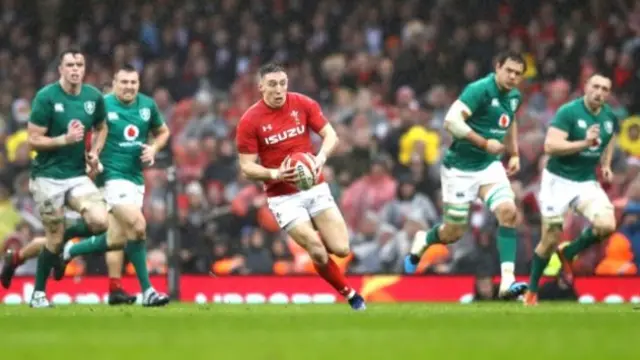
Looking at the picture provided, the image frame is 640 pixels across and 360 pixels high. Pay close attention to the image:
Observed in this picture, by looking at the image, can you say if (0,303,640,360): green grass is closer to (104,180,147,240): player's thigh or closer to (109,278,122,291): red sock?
(104,180,147,240): player's thigh

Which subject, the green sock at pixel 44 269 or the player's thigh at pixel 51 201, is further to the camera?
the green sock at pixel 44 269

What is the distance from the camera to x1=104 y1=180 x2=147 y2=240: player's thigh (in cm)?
1798

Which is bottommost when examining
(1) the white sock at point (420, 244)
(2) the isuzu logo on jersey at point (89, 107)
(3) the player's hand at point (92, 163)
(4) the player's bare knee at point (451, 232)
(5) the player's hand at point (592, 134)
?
(1) the white sock at point (420, 244)

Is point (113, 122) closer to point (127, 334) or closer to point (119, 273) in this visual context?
point (119, 273)

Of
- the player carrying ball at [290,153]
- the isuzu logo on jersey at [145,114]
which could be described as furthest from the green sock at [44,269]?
the player carrying ball at [290,153]

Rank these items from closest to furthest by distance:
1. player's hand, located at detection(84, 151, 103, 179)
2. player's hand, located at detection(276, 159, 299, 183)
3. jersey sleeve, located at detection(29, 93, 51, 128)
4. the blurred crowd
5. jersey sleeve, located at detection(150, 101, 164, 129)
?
player's hand, located at detection(276, 159, 299, 183)
jersey sleeve, located at detection(29, 93, 51, 128)
player's hand, located at detection(84, 151, 103, 179)
jersey sleeve, located at detection(150, 101, 164, 129)
the blurred crowd

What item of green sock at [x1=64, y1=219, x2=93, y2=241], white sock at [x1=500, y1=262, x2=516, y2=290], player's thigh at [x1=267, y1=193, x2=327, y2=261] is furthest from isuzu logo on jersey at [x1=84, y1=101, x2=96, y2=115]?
white sock at [x1=500, y1=262, x2=516, y2=290]

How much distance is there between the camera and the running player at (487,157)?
17281mm

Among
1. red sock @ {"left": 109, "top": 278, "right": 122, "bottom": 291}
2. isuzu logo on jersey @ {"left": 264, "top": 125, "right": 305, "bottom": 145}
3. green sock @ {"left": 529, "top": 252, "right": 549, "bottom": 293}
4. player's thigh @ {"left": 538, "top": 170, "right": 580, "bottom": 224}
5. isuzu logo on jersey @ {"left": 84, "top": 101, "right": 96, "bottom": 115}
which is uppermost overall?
isuzu logo on jersey @ {"left": 84, "top": 101, "right": 96, "bottom": 115}

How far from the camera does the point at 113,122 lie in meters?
18.1

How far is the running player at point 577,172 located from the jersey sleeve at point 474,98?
2.69 ft

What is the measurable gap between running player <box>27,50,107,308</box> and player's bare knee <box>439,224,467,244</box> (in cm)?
373

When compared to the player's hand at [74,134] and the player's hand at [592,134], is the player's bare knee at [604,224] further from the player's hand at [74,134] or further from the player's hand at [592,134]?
the player's hand at [74,134]

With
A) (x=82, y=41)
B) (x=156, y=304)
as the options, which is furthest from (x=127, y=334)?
(x=82, y=41)
